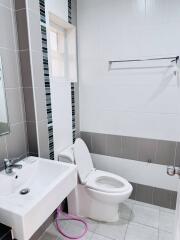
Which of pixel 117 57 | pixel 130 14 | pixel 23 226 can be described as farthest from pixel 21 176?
pixel 130 14

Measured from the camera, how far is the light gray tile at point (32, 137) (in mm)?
1531

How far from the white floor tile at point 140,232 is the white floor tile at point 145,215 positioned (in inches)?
2.4

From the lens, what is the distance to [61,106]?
73.0 inches

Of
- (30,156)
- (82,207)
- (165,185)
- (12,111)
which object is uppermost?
(12,111)

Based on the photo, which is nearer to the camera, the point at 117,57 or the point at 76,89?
the point at 117,57

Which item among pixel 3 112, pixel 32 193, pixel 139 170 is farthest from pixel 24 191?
pixel 139 170

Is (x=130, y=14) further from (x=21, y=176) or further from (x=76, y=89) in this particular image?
(x=21, y=176)

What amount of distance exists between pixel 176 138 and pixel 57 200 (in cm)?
135

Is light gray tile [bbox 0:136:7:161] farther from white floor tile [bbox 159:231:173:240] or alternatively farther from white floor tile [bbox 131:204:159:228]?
white floor tile [bbox 159:231:173:240]

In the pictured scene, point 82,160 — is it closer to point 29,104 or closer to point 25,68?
point 29,104

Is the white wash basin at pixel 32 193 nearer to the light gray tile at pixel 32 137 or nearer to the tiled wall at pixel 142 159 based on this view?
the light gray tile at pixel 32 137

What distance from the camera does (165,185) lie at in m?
1.96

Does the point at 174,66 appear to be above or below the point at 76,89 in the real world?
above

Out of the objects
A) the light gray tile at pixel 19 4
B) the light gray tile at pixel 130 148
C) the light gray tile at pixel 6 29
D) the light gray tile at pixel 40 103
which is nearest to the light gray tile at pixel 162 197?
the light gray tile at pixel 130 148
